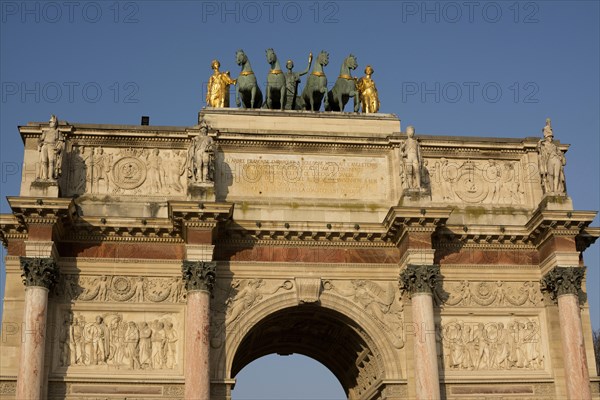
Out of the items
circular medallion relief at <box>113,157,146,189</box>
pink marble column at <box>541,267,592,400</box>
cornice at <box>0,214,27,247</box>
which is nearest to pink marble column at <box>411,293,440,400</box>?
pink marble column at <box>541,267,592,400</box>

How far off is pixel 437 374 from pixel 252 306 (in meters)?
5.18

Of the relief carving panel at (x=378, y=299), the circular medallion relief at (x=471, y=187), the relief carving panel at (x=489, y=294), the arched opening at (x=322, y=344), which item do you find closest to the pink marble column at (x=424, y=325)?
the relief carving panel at (x=378, y=299)

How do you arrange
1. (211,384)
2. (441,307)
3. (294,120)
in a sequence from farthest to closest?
1. (294,120)
2. (441,307)
3. (211,384)

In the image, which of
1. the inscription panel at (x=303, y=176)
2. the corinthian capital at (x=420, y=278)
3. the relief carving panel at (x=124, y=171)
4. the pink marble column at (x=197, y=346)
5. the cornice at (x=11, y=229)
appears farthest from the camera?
the inscription panel at (x=303, y=176)

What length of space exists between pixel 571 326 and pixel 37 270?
45.5 feet

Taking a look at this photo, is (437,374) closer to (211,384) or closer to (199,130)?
(211,384)

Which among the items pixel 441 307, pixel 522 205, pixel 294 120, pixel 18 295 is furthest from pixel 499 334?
pixel 18 295

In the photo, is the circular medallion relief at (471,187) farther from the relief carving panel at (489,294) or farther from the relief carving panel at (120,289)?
the relief carving panel at (120,289)

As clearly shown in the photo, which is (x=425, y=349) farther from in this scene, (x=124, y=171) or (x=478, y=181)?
(x=124, y=171)

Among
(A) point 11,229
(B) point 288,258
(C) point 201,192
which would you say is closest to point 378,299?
(B) point 288,258

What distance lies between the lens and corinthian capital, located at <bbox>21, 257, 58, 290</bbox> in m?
24.7

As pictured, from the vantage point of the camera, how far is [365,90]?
99.1 feet

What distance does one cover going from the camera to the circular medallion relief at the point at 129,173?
90.0 ft

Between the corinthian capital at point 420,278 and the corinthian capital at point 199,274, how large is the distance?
5123 millimetres
